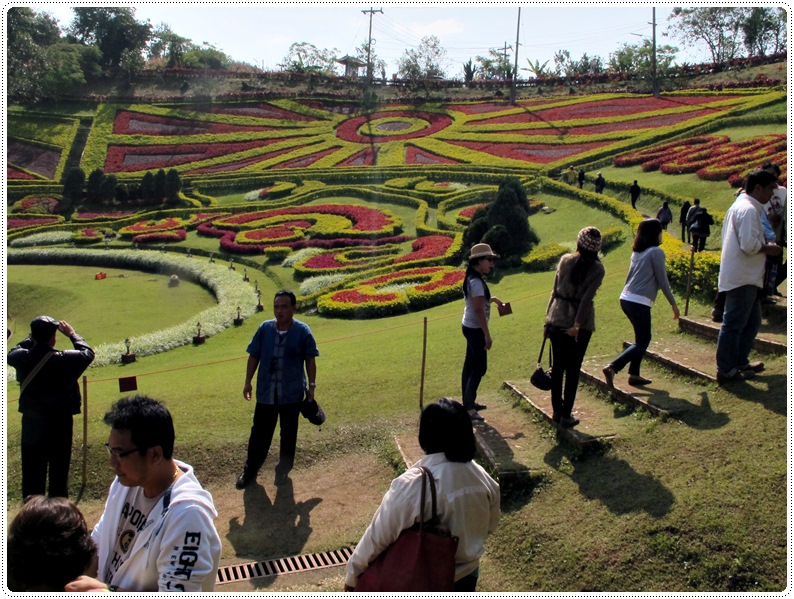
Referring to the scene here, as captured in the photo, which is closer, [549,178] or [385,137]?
[549,178]

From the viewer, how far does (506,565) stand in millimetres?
5051

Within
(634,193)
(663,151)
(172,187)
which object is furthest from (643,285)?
(172,187)

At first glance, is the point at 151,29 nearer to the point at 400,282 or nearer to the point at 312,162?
the point at 312,162

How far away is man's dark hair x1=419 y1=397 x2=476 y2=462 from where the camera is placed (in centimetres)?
338

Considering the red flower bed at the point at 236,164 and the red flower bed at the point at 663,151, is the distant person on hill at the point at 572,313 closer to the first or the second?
the red flower bed at the point at 663,151

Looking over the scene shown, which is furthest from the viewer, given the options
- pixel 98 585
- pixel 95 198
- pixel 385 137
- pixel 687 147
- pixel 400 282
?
pixel 385 137

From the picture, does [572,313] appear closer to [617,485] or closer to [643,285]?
[643,285]

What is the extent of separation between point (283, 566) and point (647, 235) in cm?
409

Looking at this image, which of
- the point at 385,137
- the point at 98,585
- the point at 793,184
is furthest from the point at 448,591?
the point at 385,137

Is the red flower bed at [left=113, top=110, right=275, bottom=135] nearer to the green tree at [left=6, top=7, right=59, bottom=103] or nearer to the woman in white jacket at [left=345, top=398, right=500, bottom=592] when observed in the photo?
the green tree at [left=6, top=7, right=59, bottom=103]

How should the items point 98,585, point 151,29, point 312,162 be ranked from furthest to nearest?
1. point 151,29
2. point 312,162
3. point 98,585

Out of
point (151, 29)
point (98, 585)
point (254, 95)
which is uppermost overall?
point (151, 29)

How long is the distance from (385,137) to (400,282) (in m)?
20.0

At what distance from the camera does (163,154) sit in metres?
35.5
